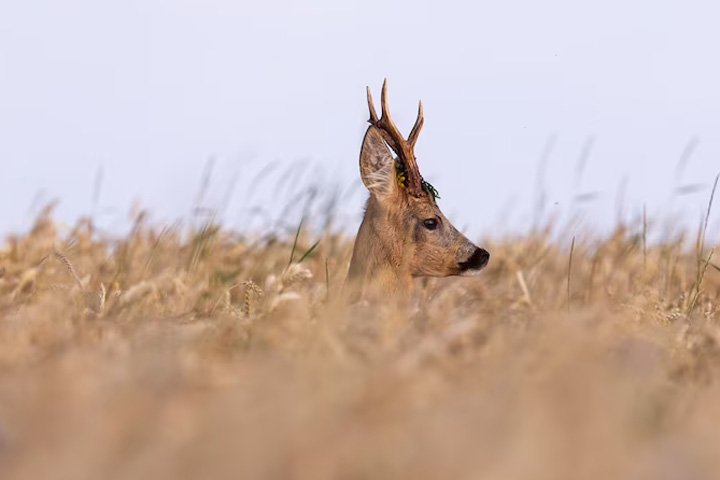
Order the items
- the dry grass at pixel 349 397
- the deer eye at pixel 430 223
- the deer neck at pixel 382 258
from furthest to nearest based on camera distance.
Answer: the deer eye at pixel 430 223 → the deer neck at pixel 382 258 → the dry grass at pixel 349 397

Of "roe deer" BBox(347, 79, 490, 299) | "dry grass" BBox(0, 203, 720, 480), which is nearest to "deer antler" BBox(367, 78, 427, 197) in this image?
"roe deer" BBox(347, 79, 490, 299)

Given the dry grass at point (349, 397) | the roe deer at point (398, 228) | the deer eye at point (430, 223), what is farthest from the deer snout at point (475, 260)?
the dry grass at point (349, 397)

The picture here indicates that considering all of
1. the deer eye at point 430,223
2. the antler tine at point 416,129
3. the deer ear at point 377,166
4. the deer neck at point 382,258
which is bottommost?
the deer neck at point 382,258

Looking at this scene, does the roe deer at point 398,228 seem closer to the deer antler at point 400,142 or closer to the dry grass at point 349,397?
→ the deer antler at point 400,142

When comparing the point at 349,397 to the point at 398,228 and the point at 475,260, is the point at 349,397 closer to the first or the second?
the point at 398,228

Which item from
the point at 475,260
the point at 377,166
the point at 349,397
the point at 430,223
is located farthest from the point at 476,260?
the point at 349,397

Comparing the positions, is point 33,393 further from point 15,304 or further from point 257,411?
point 15,304

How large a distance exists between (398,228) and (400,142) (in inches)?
20.7

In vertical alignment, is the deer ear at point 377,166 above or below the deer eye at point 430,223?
above

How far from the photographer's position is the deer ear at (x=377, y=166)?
757cm

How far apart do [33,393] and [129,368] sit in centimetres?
30

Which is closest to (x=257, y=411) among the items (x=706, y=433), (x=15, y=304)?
(x=706, y=433)

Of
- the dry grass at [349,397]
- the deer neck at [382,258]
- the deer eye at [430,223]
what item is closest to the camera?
the dry grass at [349,397]

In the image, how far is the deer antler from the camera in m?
7.53
